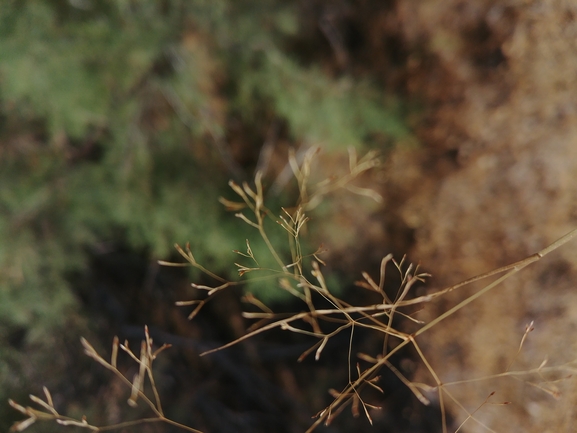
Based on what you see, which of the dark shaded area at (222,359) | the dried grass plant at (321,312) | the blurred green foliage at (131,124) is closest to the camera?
the dried grass plant at (321,312)

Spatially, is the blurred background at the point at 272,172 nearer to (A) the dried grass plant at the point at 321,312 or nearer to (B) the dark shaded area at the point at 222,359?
(B) the dark shaded area at the point at 222,359

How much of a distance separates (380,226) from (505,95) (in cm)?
64

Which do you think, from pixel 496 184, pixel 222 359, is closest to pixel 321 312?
pixel 496 184

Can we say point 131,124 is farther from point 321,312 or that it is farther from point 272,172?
point 321,312

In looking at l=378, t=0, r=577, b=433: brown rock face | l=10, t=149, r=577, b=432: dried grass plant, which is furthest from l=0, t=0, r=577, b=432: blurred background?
l=10, t=149, r=577, b=432: dried grass plant

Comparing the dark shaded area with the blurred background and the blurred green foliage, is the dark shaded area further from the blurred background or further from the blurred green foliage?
the blurred green foliage

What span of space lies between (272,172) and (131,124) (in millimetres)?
590

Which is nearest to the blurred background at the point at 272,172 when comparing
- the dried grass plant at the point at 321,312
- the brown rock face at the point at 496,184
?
the brown rock face at the point at 496,184

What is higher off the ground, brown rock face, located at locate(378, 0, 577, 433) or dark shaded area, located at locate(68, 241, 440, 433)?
brown rock face, located at locate(378, 0, 577, 433)

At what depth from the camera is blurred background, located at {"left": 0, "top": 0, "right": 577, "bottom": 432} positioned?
1260 millimetres

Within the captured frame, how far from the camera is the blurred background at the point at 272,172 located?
126 cm

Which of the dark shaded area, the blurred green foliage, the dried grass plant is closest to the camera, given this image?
the dried grass plant

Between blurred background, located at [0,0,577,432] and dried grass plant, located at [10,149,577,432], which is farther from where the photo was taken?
blurred background, located at [0,0,577,432]

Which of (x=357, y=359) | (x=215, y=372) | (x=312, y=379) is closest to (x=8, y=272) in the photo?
(x=215, y=372)
